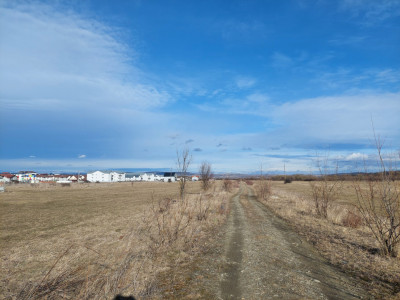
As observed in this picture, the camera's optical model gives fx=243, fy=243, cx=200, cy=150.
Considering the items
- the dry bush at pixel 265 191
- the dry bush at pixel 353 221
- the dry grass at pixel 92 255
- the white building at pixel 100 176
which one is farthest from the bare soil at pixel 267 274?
the white building at pixel 100 176

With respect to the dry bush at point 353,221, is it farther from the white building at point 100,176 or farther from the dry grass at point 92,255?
the white building at point 100,176

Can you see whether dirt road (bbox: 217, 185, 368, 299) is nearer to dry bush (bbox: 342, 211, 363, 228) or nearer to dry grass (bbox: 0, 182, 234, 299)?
dry grass (bbox: 0, 182, 234, 299)

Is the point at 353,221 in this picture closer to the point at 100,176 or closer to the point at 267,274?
the point at 267,274

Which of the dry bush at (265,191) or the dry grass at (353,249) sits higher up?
the dry bush at (265,191)

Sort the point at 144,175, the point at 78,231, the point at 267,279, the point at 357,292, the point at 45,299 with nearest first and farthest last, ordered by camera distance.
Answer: the point at 45,299
the point at 357,292
the point at 267,279
the point at 78,231
the point at 144,175

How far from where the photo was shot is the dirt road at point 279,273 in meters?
5.61

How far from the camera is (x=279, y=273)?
6793 millimetres

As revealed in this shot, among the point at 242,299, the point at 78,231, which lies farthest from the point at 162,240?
the point at 78,231

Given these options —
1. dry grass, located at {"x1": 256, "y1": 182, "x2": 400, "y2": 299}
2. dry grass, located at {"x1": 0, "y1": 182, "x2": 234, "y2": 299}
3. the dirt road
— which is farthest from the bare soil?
dry grass, located at {"x1": 0, "y1": 182, "x2": 234, "y2": 299}

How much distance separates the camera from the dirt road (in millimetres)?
5605

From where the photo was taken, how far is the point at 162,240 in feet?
30.4

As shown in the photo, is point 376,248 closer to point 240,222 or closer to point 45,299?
point 240,222

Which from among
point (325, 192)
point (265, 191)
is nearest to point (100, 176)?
point (265, 191)

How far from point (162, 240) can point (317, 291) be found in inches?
217
